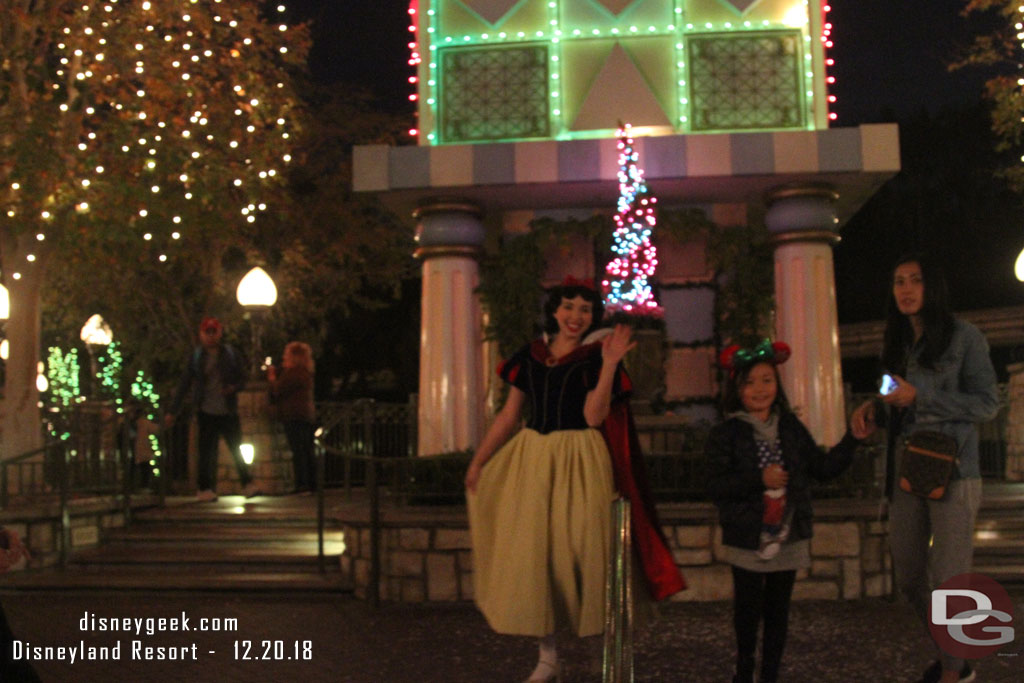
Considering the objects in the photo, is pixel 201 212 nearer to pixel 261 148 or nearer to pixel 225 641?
pixel 261 148

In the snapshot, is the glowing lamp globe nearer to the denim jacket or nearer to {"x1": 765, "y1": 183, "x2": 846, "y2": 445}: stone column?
{"x1": 765, "y1": 183, "x2": 846, "y2": 445}: stone column

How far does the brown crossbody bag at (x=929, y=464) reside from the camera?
473cm

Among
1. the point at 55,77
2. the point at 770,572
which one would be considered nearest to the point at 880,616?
the point at 770,572

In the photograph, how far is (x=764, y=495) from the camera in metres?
4.84

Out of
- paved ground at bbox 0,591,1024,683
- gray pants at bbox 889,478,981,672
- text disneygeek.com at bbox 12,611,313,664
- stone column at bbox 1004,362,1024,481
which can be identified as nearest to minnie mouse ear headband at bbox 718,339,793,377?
gray pants at bbox 889,478,981,672

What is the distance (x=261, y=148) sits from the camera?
53.7 feet

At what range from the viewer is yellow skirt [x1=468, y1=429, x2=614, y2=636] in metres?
4.97

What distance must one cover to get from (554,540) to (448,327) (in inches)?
247

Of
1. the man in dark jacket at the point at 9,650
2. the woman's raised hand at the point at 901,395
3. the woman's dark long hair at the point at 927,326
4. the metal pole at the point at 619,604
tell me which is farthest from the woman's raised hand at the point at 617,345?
the man in dark jacket at the point at 9,650

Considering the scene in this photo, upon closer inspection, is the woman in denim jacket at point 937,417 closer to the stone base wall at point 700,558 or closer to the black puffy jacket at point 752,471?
the black puffy jacket at point 752,471

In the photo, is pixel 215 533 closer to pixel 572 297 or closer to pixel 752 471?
pixel 572 297

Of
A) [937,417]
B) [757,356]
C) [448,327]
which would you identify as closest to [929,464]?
[937,417]

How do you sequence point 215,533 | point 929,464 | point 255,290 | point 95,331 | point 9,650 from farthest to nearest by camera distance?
point 95,331 < point 255,290 < point 215,533 < point 929,464 < point 9,650

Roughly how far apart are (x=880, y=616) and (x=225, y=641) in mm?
4138
